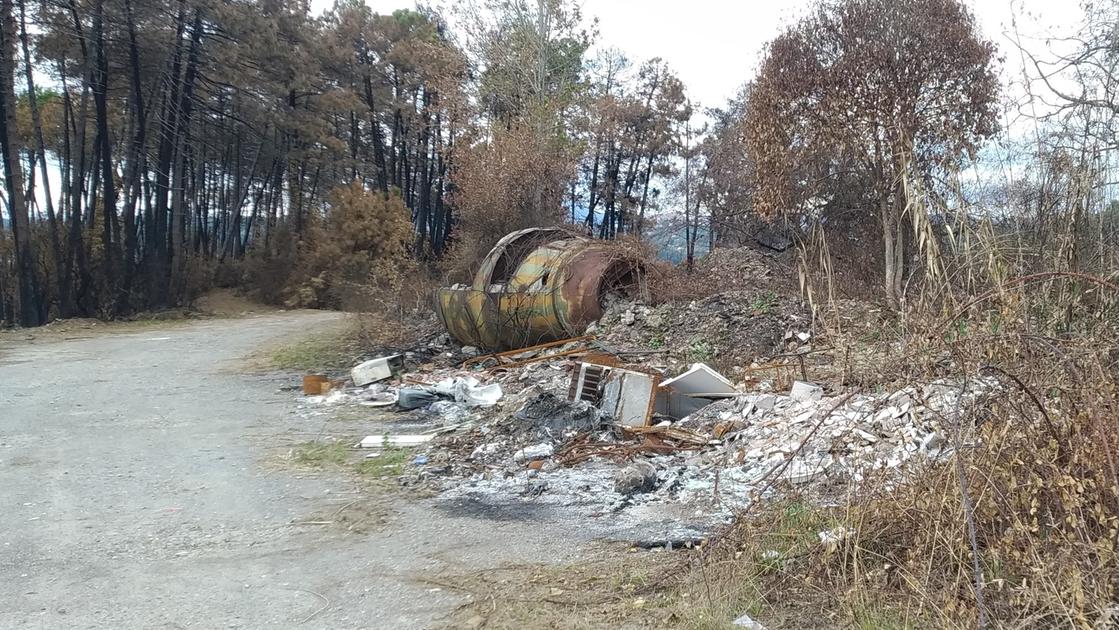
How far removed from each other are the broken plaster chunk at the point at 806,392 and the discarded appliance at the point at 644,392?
59 cm

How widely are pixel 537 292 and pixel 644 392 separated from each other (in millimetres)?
4454

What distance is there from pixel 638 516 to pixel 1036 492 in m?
2.29

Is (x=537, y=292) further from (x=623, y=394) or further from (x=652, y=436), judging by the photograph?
(x=652, y=436)

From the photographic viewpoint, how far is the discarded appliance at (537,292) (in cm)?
1133

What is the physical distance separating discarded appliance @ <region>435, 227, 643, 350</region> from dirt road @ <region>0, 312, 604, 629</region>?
11.5 feet

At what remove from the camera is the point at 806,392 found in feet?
23.0

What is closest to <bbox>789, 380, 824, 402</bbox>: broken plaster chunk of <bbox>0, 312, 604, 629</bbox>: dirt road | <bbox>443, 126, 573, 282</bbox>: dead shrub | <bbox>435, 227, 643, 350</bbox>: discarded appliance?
<bbox>0, 312, 604, 629</bbox>: dirt road

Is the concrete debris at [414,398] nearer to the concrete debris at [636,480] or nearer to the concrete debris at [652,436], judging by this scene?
the concrete debris at [652,436]

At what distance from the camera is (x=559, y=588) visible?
3.88 m

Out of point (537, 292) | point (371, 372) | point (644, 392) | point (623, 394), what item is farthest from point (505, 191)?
point (644, 392)

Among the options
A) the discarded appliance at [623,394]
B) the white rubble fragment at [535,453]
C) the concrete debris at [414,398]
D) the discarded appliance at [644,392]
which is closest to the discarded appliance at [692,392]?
the discarded appliance at [644,392]

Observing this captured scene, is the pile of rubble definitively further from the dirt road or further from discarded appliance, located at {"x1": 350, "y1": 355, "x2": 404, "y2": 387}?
discarded appliance, located at {"x1": 350, "y1": 355, "x2": 404, "y2": 387}

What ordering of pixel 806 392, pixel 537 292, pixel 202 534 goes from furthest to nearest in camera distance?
1. pixel 537 292
2. pixel 806 392
3. pixel 202 534

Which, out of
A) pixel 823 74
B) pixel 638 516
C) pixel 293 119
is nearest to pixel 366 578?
pixel 638 516
